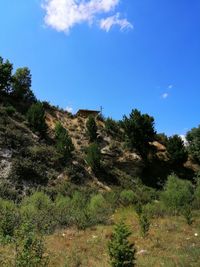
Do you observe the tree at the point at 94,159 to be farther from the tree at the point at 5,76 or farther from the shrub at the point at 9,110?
the tree at the point at 5,76

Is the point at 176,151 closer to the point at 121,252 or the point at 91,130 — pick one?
the point at 91,130

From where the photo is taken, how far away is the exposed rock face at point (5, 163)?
106 ft

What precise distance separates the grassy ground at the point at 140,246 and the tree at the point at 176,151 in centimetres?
2675

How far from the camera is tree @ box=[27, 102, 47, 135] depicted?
132 ft

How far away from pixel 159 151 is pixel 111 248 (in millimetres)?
37414

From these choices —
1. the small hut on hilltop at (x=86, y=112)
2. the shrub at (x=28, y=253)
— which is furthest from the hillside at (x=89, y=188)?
the small hut on hilltop at (x=86, y=112)

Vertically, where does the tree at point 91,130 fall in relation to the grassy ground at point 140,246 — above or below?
above

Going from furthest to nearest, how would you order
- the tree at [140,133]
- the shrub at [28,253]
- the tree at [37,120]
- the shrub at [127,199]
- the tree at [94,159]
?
the tree at [140,133], the tree at [37,120], the tree at [94,159], the shrub at [127,199], the shrub at [28,253]

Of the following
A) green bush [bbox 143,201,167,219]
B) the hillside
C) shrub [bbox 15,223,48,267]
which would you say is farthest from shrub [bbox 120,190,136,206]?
shrub [bbox 15,223,48,267]

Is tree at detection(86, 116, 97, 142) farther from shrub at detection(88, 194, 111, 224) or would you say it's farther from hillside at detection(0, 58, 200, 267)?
shrub at detection(88, 194, 111, 224)

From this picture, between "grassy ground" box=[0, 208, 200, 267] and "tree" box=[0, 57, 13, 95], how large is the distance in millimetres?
30908

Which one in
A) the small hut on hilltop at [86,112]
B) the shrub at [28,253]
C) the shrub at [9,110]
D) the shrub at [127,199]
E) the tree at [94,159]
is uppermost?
the small hut on hilltop at [86,112]

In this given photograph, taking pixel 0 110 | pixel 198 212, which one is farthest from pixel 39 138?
pixel 198 212

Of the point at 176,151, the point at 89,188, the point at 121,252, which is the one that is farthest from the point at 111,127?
the point at 121,252
